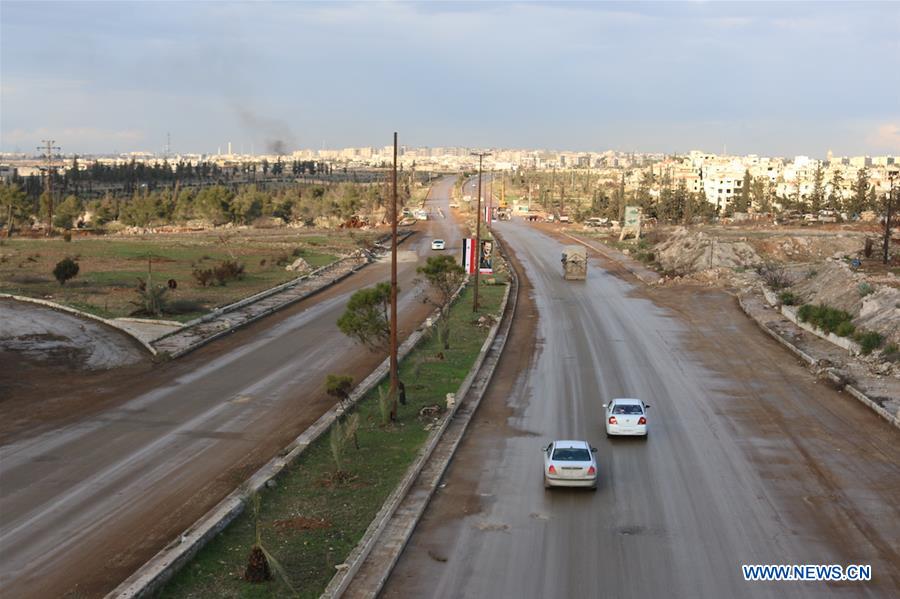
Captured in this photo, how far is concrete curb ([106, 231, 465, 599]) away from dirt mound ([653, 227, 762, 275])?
50.1 meters

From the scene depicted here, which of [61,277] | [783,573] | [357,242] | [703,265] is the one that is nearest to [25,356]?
[61,277]

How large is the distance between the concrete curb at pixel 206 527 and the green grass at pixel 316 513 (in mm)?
173

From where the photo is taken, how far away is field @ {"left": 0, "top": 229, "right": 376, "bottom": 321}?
53312 millimetres

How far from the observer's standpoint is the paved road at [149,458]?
17672mm

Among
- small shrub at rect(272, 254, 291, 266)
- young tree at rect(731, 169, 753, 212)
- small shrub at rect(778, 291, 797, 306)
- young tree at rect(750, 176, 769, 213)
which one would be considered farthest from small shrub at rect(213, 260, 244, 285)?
young tree at rect(750, 176, 769, 213)

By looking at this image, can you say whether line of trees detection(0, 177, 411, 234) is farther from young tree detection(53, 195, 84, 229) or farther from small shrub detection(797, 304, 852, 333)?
small shrub detection(797, 304, 852, 333)

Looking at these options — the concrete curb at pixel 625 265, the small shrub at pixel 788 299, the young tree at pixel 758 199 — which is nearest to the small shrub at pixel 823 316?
the small shrub at pixel 788 299

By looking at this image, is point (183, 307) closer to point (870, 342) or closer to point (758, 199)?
point (870, 342)

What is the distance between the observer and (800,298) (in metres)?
52.3

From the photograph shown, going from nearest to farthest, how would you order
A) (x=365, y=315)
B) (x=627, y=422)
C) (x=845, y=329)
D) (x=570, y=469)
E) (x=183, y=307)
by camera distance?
(x=570, y=469) → (x=627, y=422) → (x=365, y=315) → (x=845, y=329) → (x=183, y=307)

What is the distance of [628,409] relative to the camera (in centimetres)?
2656

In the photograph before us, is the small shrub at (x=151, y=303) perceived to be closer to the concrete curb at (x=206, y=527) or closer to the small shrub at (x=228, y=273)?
the small shrub at (x=228, y=273)

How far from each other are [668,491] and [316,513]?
8.28m

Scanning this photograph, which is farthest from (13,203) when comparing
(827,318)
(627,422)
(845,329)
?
(627,422)
